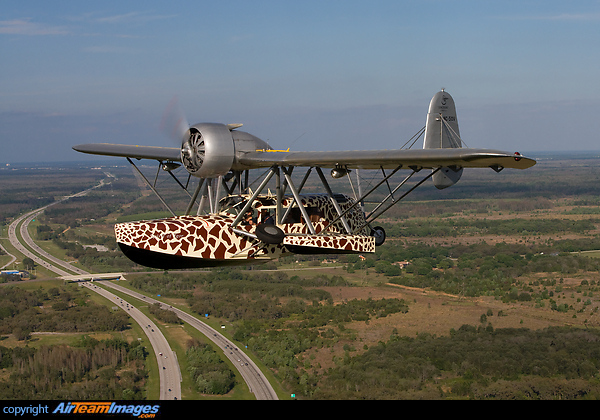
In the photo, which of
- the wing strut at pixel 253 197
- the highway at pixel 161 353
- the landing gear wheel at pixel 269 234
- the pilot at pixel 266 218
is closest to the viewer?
the landing gear wheel at pixel 269 234

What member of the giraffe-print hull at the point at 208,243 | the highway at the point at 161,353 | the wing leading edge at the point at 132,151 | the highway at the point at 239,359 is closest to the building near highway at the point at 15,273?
the highway at the point at 161,353

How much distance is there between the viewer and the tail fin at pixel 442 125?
35375 mm

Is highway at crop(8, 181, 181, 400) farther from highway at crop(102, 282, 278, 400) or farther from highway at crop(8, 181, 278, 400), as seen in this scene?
highway at crop(102, 282, 278, 400)

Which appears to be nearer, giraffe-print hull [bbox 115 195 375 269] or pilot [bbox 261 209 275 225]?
giraffe-print hull [bbox 115 195 375 269]

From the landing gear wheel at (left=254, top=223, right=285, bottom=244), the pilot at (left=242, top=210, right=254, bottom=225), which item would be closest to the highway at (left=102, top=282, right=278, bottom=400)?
the pilot at (left=242, top=210, right=254, bottom=225)

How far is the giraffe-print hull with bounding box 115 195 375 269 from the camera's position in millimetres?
25641

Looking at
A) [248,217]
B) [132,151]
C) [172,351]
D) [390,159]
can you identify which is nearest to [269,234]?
[248,217]

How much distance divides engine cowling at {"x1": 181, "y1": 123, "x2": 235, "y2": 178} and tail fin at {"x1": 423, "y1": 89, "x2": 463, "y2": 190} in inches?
540

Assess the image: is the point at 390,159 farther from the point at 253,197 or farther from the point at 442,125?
the point at 442,125

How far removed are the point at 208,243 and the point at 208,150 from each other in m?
3.90

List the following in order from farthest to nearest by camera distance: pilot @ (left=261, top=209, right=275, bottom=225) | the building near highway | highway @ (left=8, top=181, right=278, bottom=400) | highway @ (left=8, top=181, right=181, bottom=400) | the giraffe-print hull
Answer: the building near highway < highway @ (left=8, top=181, right=181, bottom=400) < highway @ (left=8, top=181, right=278, bottom=400) < pilot @ (left=261, top=209, right=275, bottom=225) < the giraffe-print hull
